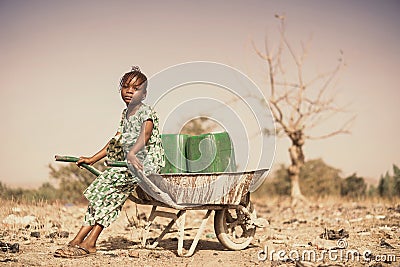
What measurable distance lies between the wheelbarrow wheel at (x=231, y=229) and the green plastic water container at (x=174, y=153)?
67cm

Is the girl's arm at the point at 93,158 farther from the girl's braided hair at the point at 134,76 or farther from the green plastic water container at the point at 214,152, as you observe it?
the green plastic water container at the point at 214,152

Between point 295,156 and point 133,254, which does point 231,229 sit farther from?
point 295,156

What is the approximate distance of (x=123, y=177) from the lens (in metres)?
4.86

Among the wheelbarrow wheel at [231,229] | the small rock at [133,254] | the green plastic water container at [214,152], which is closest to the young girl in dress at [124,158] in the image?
the small rock at [133,254]

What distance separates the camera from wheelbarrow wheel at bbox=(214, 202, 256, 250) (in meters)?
5.18

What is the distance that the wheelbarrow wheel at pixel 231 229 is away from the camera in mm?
5176

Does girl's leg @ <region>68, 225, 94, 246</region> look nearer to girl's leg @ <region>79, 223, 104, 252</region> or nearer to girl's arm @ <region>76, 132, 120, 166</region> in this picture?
girl's leg @ <region>79, 223, 104, 252</region>

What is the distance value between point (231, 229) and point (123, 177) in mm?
1410

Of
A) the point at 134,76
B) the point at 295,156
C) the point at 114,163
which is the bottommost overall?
the point at 114,163

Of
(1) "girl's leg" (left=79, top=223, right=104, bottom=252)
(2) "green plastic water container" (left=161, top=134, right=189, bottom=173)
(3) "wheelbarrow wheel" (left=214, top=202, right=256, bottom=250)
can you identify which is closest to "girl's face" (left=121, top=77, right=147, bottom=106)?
(2) "green plastic water container" (left=161, top=134, right=189, bottom=173)

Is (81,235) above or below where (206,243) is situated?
Result: above

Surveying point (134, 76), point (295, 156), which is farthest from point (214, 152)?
point (295, 156)

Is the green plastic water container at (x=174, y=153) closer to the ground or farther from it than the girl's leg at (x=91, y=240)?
farther from it

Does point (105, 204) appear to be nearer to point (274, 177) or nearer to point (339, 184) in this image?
point (339, 184)
